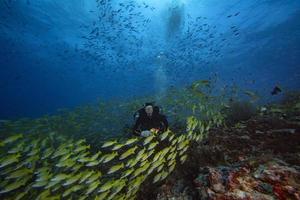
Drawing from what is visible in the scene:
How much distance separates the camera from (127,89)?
74938 millimetres

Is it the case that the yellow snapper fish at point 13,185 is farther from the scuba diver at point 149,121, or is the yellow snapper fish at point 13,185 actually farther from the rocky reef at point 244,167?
the scuba diver at point 149,121

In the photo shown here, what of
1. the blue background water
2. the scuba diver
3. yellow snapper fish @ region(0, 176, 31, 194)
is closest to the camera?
yellow snapper fish @ region(0, 176, 31, 194)

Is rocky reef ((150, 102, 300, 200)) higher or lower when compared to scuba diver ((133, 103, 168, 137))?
lower

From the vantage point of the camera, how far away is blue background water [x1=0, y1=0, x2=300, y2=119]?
26.0 meters

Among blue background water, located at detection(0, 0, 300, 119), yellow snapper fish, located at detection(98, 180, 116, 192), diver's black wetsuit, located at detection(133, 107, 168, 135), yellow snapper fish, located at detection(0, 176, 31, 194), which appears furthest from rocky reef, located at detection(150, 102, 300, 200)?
blue background water, located at detection(0, 0, 300, 119)

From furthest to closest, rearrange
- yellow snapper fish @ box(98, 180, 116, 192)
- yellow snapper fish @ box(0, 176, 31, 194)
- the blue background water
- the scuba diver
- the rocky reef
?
the blue background water → the scuba diver → yellow snapper fish @ box(98, 180, 116, 192) → yellow snapper fish @ box(0, 176, 31, 194) → the rocky reef

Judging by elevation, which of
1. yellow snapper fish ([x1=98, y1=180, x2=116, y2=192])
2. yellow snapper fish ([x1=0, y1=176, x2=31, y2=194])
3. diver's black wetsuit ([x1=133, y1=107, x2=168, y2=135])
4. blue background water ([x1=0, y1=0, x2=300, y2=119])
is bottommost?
yellow snapper fish ([x1=98, y1=180, x2=116, y2=192])

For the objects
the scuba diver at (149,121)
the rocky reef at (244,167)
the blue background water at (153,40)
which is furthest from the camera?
the blue background water at (153,40)

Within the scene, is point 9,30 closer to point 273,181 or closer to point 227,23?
point 227,23

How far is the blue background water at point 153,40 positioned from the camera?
26.0m

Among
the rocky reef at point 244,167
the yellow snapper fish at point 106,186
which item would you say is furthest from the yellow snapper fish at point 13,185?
the rocky reef at point 244,167

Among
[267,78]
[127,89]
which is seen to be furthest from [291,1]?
[127,89]

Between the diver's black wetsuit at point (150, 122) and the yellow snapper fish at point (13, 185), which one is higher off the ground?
the diver's black wetsuit at point (150, 122)

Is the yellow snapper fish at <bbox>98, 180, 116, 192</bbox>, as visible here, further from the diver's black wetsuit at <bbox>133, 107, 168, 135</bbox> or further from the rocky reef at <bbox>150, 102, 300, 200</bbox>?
the diver's black wetsuit at <bbox>133, 107, 168, 135</bbox>
